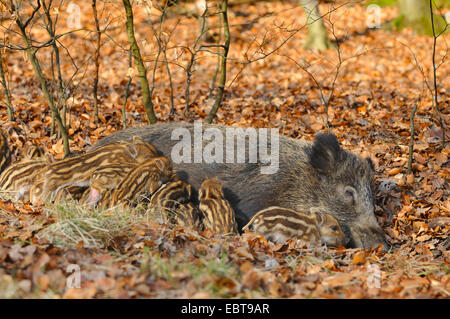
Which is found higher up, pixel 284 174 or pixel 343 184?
pixel 284 174

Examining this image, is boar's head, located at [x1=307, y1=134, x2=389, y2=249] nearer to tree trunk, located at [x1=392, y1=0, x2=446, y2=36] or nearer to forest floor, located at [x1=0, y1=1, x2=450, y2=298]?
forest floor, located at [x1=0, y1=1, x2=450, y2=298]

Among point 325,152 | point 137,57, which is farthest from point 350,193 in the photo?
point 137,57

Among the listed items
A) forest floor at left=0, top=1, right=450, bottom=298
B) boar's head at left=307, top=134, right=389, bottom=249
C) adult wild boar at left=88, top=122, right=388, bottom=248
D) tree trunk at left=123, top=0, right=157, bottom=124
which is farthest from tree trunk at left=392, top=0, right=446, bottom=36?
adult wild boar at left=88, top=122, right=388, bottom=248

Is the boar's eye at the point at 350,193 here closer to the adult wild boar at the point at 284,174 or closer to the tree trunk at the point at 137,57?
the adult wild boar at the point at 284,174

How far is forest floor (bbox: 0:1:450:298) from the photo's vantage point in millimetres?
3756

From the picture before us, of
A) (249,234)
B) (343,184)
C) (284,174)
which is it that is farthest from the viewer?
(343,184)

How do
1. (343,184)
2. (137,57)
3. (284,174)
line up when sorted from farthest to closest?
(137,57) → (343,184) → (284,174)

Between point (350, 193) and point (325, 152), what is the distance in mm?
538

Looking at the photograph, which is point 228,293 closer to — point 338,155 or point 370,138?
point 338,155

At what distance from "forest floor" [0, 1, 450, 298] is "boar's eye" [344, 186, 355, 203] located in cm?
76

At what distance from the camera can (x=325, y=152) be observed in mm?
5758

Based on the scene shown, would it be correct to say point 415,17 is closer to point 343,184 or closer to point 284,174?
point 343,184

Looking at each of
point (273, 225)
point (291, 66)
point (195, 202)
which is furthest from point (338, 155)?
point (291, 66)

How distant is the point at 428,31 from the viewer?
15578mm
